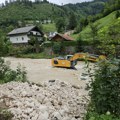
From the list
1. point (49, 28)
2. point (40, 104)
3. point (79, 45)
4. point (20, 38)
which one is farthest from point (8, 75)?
point (49, 28)

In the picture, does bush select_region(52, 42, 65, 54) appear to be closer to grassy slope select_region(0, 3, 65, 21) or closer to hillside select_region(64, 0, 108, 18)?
grassy slope select_region(0, 3, 65, 21)

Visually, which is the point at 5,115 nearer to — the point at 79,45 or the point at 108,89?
the point at 108,89

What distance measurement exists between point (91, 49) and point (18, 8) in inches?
3396

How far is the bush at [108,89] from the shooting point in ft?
23.7

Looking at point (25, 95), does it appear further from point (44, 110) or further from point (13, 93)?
point (44, 110)

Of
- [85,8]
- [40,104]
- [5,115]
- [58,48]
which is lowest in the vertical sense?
[58,48]

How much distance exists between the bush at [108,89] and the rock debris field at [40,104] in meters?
1.17

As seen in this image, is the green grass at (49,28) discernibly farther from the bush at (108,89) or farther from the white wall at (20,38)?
the bush at (108,89)

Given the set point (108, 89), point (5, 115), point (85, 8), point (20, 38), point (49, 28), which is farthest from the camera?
point (85, 8)

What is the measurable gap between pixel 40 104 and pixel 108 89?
267 cm

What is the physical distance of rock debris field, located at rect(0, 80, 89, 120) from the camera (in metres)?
8.01

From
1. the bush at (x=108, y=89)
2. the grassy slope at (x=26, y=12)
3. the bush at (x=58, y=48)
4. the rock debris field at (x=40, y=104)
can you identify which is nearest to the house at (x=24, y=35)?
the bush at (x=58, y=48)

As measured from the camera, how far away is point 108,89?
719 centimetres

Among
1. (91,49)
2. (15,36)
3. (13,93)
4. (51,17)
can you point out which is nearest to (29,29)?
(15,36)
